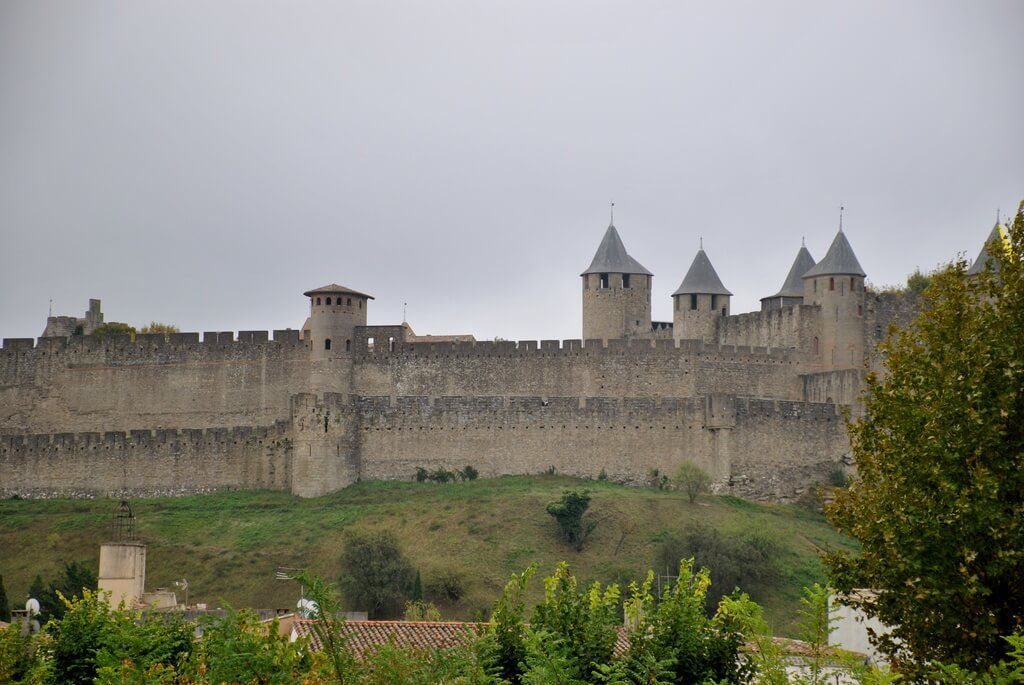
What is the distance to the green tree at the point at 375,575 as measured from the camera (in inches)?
1553

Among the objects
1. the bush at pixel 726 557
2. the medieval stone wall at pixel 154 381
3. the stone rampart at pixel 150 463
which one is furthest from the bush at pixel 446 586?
the medieval stone wall at pixel 154 381

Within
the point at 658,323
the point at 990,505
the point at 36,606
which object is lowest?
the point at 36,606

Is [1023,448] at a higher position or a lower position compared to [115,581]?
higher

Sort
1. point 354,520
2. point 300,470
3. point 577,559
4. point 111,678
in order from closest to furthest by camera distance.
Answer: point 111,678 → point 577,559 → point 354,520 → point 300,470

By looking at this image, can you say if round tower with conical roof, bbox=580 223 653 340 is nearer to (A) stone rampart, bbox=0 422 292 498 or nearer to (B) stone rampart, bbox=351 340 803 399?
(B) stone rampart, bbox=351 340 803 399

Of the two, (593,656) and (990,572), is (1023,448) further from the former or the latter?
(593,656)

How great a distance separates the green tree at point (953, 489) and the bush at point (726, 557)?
20.0 metres

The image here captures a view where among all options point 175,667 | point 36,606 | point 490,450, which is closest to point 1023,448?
point 175,667

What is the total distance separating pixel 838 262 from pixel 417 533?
61.3 ft

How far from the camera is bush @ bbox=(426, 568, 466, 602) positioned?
4003 cm

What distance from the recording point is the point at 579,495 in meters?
44.6

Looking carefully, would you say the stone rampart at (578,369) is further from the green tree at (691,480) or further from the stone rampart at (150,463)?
the green tree at (691,480)

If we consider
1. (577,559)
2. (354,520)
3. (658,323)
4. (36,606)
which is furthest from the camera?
(658,323)

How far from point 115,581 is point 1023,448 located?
19116 millimetres
